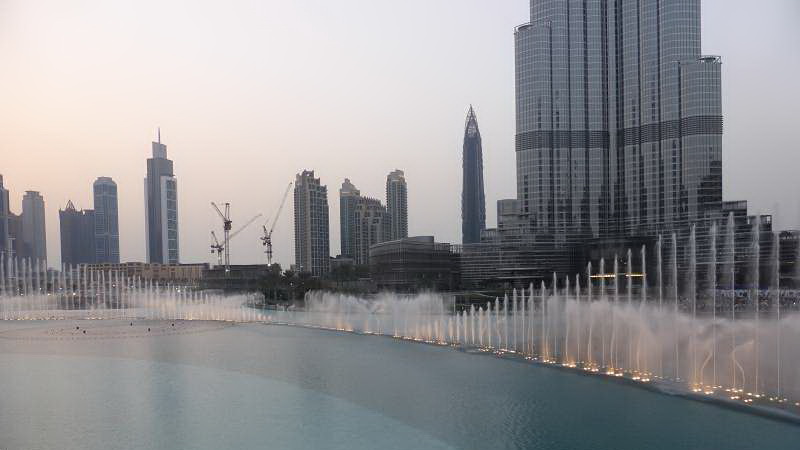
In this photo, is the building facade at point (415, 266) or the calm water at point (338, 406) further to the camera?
the building facade at point (415, 266)

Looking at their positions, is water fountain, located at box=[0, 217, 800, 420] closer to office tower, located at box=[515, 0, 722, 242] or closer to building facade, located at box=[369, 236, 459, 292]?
building facade, located at box=[369, 236, 459, 292]

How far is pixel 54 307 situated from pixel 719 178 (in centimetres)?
10938

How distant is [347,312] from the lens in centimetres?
8025

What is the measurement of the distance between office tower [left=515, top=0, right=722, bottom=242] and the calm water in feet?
303

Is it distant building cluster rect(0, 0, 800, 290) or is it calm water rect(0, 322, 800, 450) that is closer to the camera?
calm water rect(0, 322, 800, 450)

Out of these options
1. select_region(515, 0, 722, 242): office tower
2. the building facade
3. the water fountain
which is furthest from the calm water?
select_region(515, 0, 722, 242): office tower

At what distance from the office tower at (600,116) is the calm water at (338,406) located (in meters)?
92.4

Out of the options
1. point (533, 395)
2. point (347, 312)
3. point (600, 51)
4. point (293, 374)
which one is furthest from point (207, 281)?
point (533, 395)

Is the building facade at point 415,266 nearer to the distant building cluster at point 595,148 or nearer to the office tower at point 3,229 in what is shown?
the distant building cluster at point 595,148

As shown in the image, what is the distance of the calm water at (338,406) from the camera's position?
21.8 metres

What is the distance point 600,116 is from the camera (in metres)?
130

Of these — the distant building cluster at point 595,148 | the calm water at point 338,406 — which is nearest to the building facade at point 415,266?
the distant building cluster at point 595,148

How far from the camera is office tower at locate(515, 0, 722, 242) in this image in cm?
12112

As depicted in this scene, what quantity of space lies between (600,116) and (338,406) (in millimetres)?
115670
